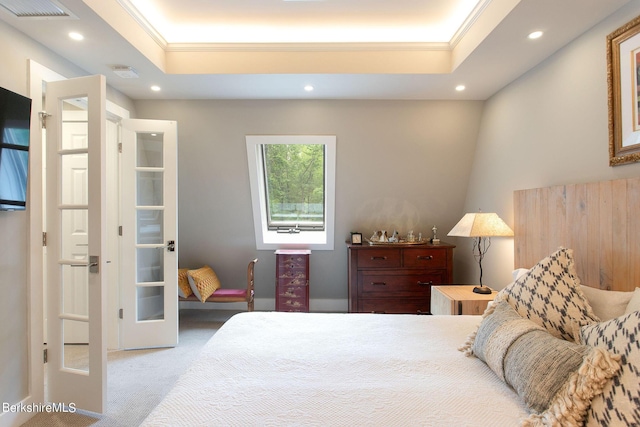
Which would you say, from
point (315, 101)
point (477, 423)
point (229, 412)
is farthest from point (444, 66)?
point (229, 412)

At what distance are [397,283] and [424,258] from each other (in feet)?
1.35

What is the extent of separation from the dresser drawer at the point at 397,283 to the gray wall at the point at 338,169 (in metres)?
0.57

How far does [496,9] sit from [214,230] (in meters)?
3.45

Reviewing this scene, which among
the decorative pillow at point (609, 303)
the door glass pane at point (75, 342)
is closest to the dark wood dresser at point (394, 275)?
the decorative pillow at point (609, 303)

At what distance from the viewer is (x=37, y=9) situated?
1882 mm

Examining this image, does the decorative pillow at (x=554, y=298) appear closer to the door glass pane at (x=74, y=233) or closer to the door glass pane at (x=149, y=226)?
the door glass pane at (x=149, y=226)

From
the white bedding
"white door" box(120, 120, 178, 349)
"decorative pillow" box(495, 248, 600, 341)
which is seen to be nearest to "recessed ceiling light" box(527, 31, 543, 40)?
"decorative pillow" box(495, 248, 600, 341)

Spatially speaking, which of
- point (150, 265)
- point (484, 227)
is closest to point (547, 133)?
point (484, 227)

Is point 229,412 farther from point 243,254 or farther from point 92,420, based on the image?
point 243,254

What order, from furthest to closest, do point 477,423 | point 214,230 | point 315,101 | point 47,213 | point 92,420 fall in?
point 214,230, point 315,101, point 47,213, point 92,420, point 477,423

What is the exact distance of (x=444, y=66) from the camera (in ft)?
9.08

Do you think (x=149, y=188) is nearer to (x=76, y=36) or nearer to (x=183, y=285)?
(x=183, y=285)

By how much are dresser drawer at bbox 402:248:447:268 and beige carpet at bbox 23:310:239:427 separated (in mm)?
2303

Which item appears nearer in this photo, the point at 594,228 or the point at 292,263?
the point at 594,228
